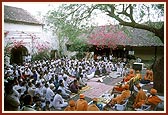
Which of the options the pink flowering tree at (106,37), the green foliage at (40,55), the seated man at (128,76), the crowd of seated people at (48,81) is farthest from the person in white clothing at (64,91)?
the seated man at (128,76)

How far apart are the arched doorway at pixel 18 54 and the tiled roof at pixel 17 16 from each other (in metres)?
0.72

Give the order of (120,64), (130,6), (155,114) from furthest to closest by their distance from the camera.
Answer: (120,64)
(130,6)
(155,114)

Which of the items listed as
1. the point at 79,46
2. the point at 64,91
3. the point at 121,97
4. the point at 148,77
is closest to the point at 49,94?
the point at 64,91

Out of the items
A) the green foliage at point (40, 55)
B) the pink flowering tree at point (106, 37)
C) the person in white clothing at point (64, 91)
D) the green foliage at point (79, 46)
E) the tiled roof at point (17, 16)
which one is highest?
the tiled roof at point (17, 16)

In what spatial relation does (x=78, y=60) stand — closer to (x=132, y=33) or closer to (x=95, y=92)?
(x=95, y=92)

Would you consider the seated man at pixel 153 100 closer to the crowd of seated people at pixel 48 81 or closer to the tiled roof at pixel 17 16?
the crowd of seated people at pixel 48 81

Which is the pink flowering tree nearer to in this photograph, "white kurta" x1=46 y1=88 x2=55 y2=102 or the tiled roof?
the tiled roof

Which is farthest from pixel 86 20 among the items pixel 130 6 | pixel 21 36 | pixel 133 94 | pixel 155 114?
pixel 155 114

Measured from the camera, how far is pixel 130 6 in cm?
644

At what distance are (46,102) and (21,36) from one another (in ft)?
6.14

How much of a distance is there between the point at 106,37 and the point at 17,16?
2442mm

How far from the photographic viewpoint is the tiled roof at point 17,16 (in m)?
6.01

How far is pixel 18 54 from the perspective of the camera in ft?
23.7

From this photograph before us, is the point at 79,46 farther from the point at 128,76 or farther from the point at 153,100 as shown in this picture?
the point at 153,100
